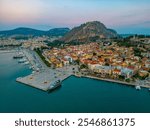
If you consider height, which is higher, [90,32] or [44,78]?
[90,32]

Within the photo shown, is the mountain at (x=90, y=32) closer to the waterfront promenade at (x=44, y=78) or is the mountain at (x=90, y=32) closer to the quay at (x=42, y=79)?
the waterfront promenade at (x=44, y=78)

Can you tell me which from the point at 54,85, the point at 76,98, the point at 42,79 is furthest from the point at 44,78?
the point at 76,98

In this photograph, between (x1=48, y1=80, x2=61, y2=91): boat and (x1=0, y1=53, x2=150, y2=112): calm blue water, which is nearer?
(x1=0, y1=53, x2=150, y2=112): calm blue water

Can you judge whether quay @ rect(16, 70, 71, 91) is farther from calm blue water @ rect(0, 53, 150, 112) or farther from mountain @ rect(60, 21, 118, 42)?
mountain @ rect(60, 21, 118, 42)

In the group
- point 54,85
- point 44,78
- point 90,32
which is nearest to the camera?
point 54,85

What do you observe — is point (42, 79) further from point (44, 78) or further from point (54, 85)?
point (54, 85)

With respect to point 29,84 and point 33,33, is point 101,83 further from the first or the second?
point 33,33

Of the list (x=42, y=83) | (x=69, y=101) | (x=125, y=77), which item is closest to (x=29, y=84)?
(x=42, y=83)

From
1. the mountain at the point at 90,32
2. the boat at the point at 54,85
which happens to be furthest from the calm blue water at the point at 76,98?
the mountain at the point at 90,32

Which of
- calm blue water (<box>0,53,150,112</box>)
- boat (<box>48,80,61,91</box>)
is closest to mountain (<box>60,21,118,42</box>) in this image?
calm blue water (<box>0,53,150,112</box>)
